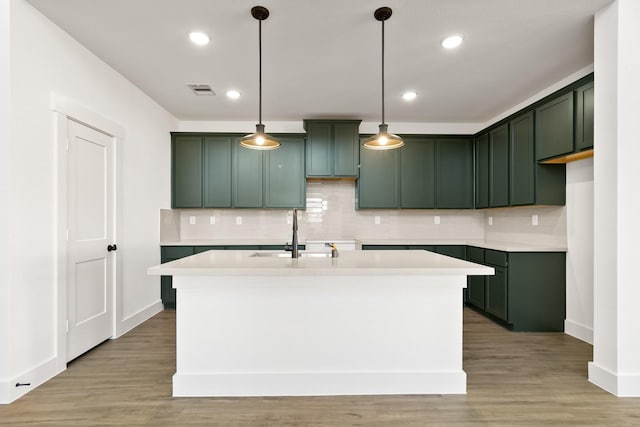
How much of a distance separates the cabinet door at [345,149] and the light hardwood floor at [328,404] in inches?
112

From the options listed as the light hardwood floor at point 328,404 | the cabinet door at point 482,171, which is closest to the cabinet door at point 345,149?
the cabinet door at point 482,171

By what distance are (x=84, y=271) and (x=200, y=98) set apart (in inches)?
88.4

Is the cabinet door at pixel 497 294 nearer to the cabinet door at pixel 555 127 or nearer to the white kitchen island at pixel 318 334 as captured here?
the cabinet door at pixel 555 127

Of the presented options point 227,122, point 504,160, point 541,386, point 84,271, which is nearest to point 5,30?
point 84,271

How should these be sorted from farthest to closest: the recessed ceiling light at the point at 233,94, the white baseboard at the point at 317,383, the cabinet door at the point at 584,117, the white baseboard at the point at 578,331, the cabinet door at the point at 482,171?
the cabinet door at the point at 482,171, the recessed ceiling light at the point at 233,94, the white baseboard at the point at 578,331, the cabinet door at the point at 584,117, the white baseboard at the point at 317,383

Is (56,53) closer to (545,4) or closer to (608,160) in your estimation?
(545,4)

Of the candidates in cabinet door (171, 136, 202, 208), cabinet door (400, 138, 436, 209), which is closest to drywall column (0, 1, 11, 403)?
cabinet door (171, 136, 202, 208)

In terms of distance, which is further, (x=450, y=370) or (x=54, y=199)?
(x=54, y=199)

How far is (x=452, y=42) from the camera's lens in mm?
2789

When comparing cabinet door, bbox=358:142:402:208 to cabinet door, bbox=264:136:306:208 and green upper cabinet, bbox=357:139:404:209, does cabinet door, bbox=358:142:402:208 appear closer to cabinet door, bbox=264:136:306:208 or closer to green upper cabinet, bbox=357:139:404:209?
green upper cabinet, bbox=357:139:404:209

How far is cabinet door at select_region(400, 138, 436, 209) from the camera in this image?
4973mm

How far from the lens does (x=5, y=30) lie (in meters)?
2.22

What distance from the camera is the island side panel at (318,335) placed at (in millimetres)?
2322

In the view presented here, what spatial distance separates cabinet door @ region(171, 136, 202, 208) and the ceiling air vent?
3.46 ft
